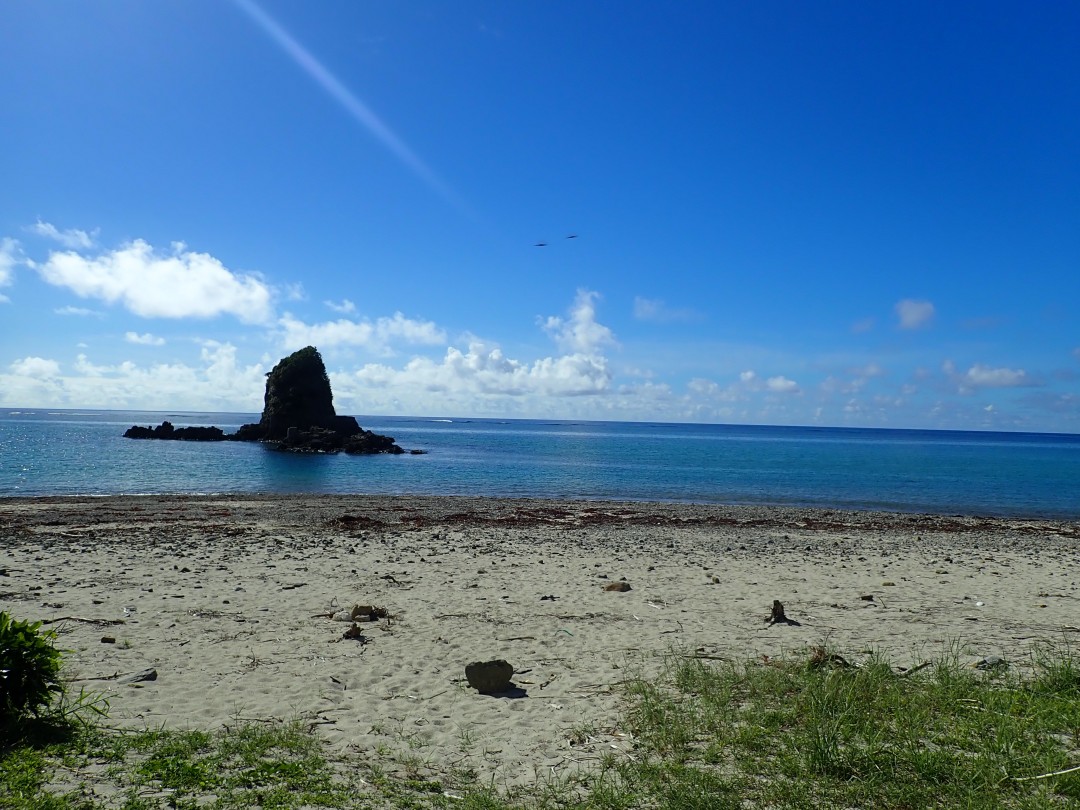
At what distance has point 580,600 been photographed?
13078 mm

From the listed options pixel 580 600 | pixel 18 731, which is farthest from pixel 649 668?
pixel 18 731

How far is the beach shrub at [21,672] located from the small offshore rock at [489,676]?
13.7 ft

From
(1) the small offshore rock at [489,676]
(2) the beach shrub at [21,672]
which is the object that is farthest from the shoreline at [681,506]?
(2) the beach shrub at [21,672]

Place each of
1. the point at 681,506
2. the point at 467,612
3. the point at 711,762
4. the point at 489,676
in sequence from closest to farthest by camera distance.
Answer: the point at 711,762 → the point at 489,676 → the point at 467,612 → the point at 681,506

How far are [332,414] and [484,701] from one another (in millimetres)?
103778

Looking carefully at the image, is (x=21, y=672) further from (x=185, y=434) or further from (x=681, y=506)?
(x=185, y=434)

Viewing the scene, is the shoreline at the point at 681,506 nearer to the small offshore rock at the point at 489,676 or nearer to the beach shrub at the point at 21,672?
the small offshore rock at the point at 489,676

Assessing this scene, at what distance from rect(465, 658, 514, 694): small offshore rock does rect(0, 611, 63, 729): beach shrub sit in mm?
4184

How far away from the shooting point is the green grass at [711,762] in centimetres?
517

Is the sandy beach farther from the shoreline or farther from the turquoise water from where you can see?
the turquoise water

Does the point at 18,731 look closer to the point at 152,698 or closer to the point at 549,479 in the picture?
the point at 152,698

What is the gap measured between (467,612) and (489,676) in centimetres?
406

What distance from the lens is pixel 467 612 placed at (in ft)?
39.4

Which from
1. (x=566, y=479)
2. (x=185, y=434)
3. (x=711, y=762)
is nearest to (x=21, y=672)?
(x=711, y=762)
